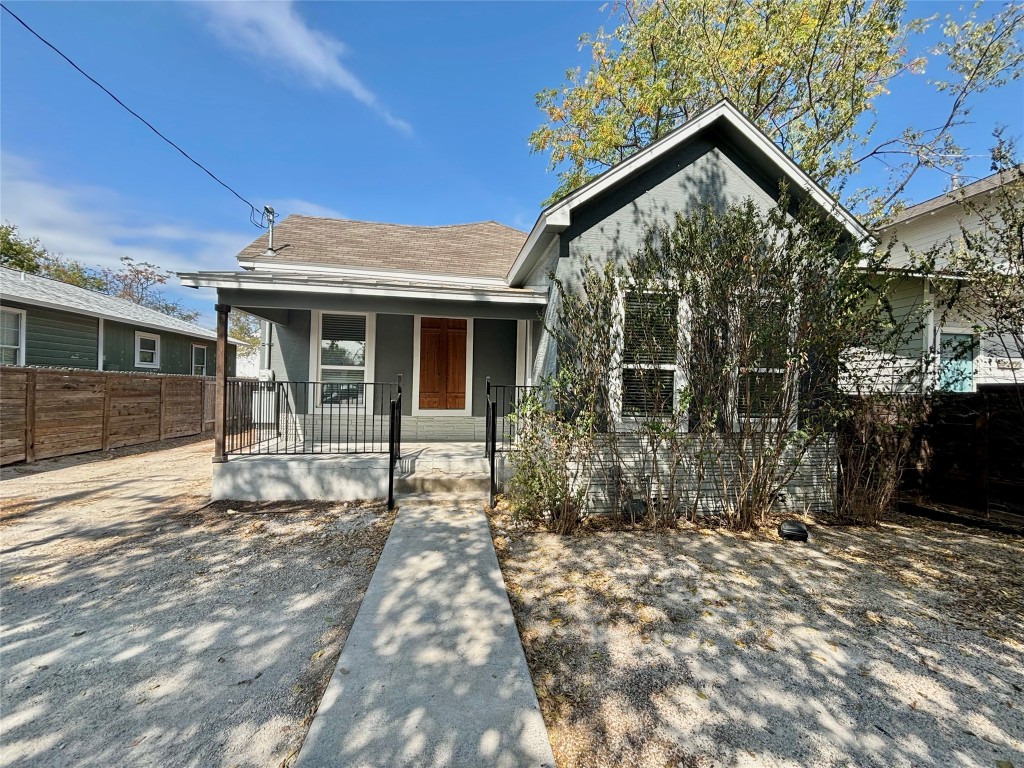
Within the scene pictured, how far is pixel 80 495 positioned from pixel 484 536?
5827 millimetres

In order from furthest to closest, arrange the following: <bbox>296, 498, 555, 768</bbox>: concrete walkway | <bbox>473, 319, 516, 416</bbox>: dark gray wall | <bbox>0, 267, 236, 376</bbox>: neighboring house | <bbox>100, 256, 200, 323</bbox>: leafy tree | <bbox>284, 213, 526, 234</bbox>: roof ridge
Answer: <bbox>100, 256, 200, 323</bbox>: leafy tree < <bbox>284, 213, 526, 234</bbox>: roof ridge < <bbox>0, 267, 236, 376</bbox>: neighboring house < <bbox>473, 319, 516, 416</bbox>: dark gray wall < <bbox>296, 498, 555, 768</bbox>: concrete walkway

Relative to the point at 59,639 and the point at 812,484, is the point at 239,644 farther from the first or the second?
the point at 812,484

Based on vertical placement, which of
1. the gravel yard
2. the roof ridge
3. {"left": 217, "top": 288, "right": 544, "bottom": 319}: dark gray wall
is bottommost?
the gravel yard

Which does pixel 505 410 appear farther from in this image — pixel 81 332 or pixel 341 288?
pixel 81 332

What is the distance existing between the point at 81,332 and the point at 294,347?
9.05m

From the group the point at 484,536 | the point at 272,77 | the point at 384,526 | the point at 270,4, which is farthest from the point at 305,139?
the point at 484,536

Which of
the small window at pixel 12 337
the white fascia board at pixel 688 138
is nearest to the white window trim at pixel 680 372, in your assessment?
the white fascia board at pixel 688 138

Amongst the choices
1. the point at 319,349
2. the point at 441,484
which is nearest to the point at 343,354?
the point at 319,349

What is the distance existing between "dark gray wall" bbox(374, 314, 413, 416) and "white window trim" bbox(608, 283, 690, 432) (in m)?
4.08

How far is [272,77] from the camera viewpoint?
30.0 ft

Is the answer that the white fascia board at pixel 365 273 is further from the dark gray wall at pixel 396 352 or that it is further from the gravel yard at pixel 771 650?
the gravel yard at pixel 771 650

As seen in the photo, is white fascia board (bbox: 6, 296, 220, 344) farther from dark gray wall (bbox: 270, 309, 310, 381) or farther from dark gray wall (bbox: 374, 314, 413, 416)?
dark gray wall (bbox: 374, 314, 413, 416)

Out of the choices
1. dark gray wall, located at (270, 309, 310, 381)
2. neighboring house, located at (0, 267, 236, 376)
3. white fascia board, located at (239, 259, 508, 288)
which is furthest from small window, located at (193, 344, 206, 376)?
dark gray wall, located at (270, 309, 310, 381)

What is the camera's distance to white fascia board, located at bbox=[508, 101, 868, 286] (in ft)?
18.0
